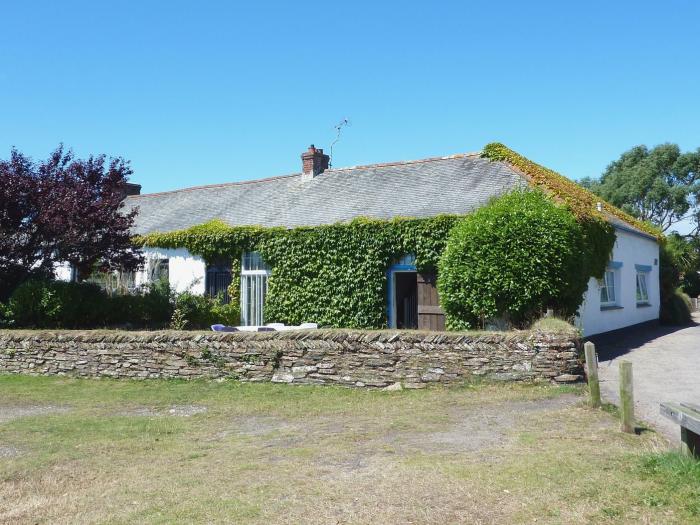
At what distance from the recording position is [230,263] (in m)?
20.4

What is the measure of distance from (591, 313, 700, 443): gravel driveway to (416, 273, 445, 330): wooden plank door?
405 centimetres

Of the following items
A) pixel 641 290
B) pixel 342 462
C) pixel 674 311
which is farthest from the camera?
pixel 674 311

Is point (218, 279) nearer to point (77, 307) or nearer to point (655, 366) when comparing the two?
point (77, 307)

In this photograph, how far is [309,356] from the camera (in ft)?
38.5

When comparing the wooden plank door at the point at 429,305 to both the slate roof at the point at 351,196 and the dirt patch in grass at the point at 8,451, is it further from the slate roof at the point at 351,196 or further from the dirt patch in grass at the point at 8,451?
the dirt patch in grass at the point at 8,451

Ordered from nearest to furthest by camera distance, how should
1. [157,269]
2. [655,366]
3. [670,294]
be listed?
[655,366] → [157,269] → [670,294]

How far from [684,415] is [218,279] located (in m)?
16.5

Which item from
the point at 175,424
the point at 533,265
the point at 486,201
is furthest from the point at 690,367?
the point at 175,424

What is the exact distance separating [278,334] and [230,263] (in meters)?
8.77

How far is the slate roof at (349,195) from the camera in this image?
693 inches

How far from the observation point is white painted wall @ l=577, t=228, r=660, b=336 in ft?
57.1

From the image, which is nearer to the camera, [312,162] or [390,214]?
[390,214]

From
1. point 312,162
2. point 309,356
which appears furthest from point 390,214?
point 309,356

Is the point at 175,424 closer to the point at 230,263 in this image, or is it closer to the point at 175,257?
the point at 230,263
